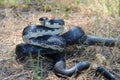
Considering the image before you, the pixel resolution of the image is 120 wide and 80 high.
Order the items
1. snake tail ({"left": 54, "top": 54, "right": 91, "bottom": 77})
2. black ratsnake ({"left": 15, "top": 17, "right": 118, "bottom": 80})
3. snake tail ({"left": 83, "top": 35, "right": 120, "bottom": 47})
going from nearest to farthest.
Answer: snake tail ({"left": 54, "top": 54, "right": 91, "bottom": 77})
black ratsnake ({"left": 15, "top": 17, "right": 118, "bottom": 80})
snake tail ({"left": 83, "top": 35, "right": 120, "bottom": 47})

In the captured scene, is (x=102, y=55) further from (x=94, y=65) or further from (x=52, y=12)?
(x=52, y=12)

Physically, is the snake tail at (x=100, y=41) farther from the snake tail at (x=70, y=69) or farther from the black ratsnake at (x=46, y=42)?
the snake tail at (x=70, y=69)

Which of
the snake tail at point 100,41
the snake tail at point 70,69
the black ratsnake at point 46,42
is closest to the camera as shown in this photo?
the snake tail at point 70,69

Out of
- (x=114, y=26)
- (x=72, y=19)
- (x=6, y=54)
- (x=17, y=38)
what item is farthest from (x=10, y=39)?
(x=114, y=26)

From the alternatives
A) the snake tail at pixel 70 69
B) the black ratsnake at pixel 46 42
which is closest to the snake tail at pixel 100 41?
the black ratsnake at pixel 46 42

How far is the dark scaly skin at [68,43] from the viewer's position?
355cm

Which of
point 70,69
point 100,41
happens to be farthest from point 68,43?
point 70,69

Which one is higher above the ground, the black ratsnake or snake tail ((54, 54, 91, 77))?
the black ratsnake

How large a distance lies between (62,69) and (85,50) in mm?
562

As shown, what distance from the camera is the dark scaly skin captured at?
3.55 m

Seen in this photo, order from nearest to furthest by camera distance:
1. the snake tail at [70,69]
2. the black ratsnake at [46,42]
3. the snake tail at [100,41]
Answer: the snake tail at [70,69], the black ratsnake at [46,42], the snake tail at [100,41]

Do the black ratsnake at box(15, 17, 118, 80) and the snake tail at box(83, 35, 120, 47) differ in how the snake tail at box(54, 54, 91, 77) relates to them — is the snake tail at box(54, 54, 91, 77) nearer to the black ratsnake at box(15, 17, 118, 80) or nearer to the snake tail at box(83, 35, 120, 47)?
the black ratsnake at box(15, 17, 118, 80)

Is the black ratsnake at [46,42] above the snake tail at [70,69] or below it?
above

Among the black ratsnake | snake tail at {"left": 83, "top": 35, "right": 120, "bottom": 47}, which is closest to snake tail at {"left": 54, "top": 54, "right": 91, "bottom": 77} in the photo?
the black ratsnake
